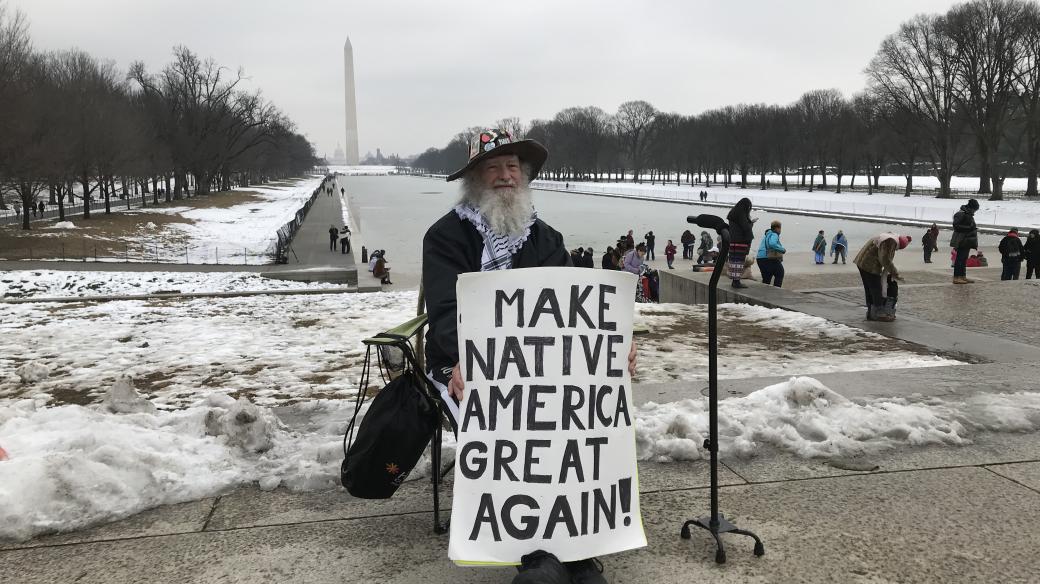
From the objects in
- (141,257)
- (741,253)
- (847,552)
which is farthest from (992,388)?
(141,257)

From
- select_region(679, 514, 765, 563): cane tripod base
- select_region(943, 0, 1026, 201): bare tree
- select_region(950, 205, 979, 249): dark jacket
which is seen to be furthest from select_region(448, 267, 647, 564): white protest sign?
select_region(943, 0, 1026, 201): bare tree

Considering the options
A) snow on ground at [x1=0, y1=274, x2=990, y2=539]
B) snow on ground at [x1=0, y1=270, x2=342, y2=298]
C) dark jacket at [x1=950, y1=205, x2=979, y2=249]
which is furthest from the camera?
snow on ground at [x1=0, y1=270, x2=342, y2=298]

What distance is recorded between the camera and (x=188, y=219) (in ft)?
157

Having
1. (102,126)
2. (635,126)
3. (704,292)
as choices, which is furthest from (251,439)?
(635,126)

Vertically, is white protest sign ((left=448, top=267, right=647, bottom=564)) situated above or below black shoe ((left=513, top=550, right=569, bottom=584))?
above

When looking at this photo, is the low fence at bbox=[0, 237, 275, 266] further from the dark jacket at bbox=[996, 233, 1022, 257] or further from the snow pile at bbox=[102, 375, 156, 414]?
the dark jacket at bbox=[996, 233, 1022, 257]

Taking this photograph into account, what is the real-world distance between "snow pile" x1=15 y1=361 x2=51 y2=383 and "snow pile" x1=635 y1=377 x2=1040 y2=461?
236 inches

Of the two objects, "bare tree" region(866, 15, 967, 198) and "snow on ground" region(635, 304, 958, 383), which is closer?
"snow on ground" region(635, 304, 958, 383)

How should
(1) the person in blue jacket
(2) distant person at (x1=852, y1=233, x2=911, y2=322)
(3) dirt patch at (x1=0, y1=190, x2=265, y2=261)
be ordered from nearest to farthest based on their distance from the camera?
(2) distant person at (x1=852, y1=233, x2=911, y2=322) → (1) the person in blue jacket → (3) dirt patch at (x1=0, y1=190, x2=265, y2=261)

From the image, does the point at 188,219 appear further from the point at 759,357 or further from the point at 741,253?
the point at 759,357

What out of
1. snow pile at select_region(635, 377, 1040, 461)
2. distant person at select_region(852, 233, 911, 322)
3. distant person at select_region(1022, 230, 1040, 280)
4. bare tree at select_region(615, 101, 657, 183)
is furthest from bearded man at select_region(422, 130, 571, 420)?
bare tree at select_region(615, 101, 657, 183)

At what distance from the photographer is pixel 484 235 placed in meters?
3.24

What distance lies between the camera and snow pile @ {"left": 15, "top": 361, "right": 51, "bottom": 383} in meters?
7.20

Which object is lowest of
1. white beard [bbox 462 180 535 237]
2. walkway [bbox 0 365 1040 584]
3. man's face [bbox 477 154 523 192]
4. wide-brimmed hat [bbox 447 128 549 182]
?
walkway [bbox 0 365 1040 584]
